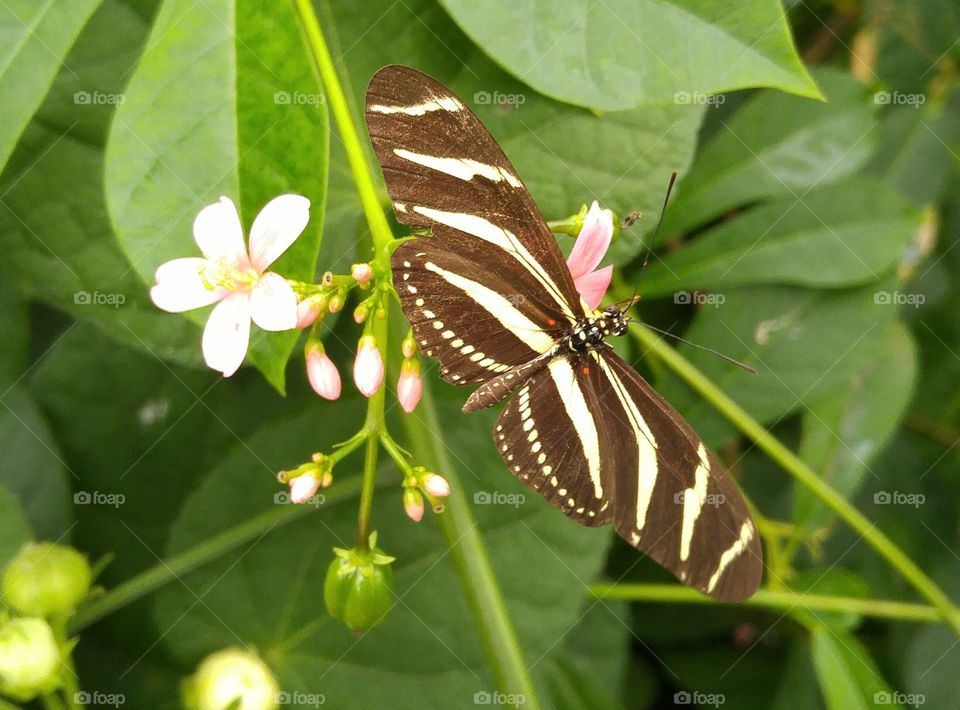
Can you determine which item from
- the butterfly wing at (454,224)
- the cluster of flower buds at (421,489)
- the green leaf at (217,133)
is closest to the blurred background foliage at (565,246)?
the green leaf at (217,133)

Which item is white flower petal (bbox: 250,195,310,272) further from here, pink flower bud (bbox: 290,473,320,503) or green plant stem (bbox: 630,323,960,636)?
green plant stem (bbox: 630,323,960,636)

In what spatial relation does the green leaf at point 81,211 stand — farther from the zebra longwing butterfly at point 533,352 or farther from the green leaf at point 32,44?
the zebra longwing butterfly at point 533,352

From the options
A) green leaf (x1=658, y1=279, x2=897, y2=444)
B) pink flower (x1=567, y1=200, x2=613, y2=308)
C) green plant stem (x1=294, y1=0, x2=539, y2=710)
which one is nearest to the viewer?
pink flower (x1=567, y1=200, x2=613, y2=308)

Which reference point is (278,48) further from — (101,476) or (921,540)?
(921,540)

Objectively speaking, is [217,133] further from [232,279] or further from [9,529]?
[9,529]

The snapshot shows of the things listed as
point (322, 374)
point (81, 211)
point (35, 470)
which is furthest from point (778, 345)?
point (35, 470)

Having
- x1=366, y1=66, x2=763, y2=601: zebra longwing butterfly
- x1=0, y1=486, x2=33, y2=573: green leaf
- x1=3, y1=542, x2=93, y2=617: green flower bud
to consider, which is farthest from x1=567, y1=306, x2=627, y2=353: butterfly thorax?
x1=0, y1=486, x2=33, y2=573: green leaf

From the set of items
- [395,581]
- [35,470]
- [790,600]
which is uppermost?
[35,470]
